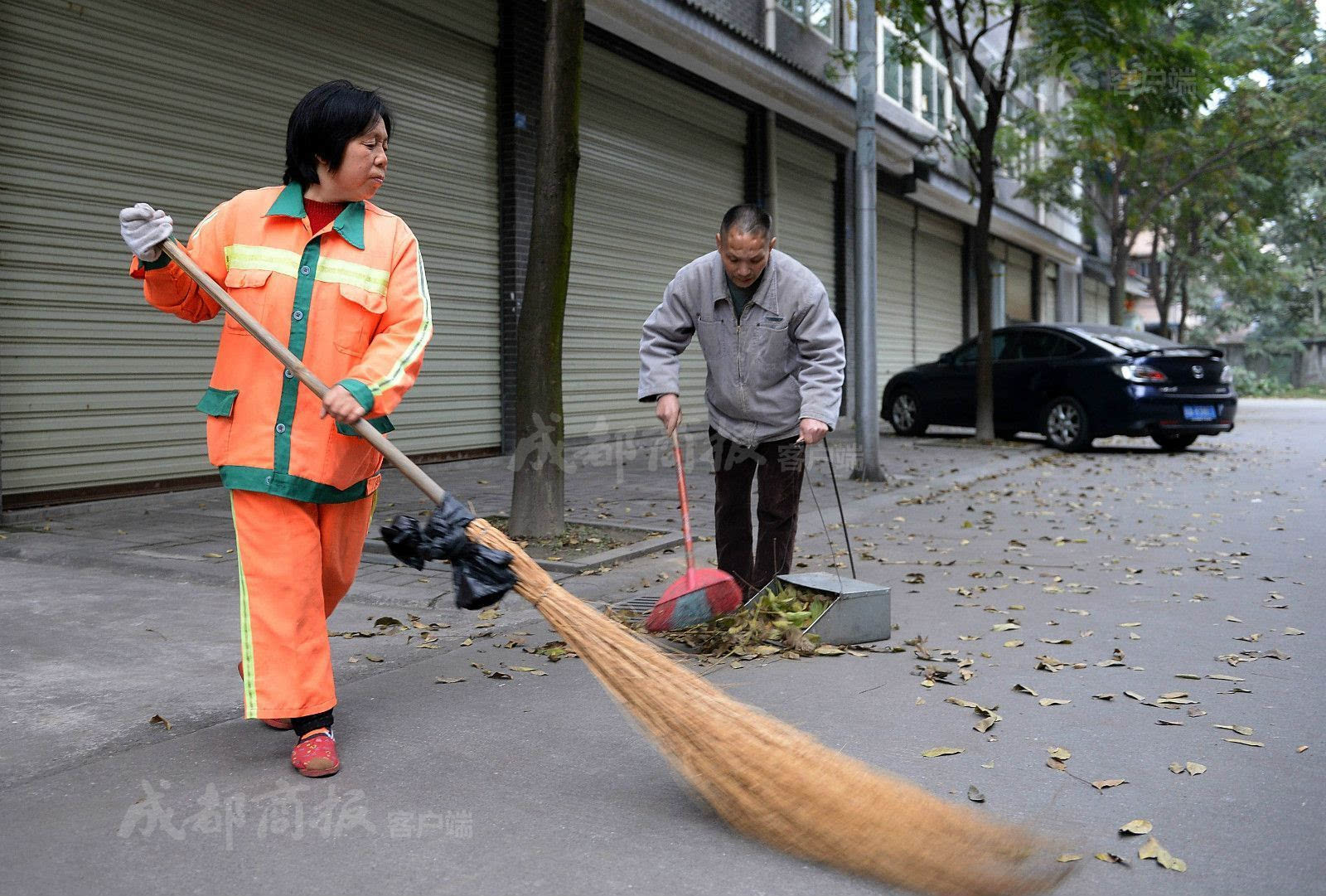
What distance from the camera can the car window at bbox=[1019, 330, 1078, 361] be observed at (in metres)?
14.9

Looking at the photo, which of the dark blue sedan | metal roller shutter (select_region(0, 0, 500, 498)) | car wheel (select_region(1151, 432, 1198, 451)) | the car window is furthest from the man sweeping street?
car wheel (select_region(1151, 432, 1198, 451))

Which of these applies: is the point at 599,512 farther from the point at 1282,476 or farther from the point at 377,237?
the point at 1282,476

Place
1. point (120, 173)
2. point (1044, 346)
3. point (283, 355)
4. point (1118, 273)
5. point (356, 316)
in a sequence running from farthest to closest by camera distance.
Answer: point (1118, 273)
point (1044, 346)
point (120, 173)
point (356, 316)
point (283, 355)

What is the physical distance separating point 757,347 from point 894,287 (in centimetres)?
1933

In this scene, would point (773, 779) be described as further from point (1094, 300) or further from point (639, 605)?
point (1094, 300)

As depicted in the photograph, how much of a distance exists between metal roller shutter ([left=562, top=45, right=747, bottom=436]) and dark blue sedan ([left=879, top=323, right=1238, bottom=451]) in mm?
3885

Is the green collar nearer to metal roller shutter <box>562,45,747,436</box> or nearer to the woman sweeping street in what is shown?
the woman sweeping street

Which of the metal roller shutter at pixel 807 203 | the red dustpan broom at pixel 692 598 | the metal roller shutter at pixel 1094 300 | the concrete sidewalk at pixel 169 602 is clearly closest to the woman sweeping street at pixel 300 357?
the concrete sidewalk at pixel 169 602

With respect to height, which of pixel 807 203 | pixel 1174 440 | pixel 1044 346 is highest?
pixel 807 203

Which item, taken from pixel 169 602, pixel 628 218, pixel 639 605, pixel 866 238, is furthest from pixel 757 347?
pixel 628 218

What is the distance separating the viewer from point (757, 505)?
5148 mm

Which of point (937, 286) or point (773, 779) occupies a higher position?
point (937, 286)

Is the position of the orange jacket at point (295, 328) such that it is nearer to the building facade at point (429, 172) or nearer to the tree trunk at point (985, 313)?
the building facade at point (429, 172)

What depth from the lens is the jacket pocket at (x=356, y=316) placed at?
11.0 feet
